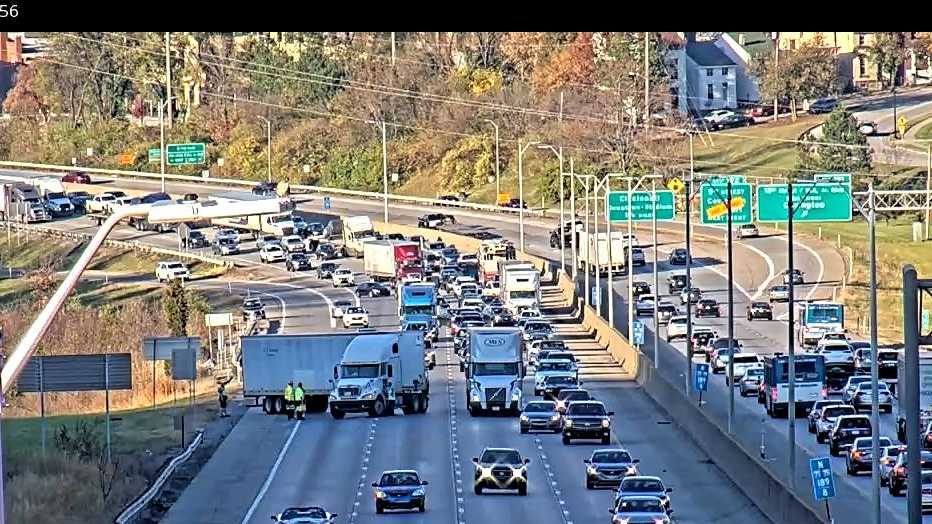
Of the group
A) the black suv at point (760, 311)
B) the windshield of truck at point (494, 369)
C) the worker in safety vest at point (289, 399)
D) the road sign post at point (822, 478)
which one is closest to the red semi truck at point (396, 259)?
the black suv at point (760, 311)

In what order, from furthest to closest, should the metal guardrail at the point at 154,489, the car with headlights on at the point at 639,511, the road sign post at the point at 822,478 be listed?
the metal guardrail at the point at 154,489, the car with headlights on at the point at 639,511, the road sign post at the point at 822,478

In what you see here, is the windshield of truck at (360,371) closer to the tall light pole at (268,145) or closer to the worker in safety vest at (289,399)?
the worker in safety vest at (289,399)

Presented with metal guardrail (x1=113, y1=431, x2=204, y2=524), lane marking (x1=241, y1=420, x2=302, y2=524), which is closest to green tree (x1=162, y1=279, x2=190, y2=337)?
lane marking (x1=241, y1=420, x2=302, y2=524)

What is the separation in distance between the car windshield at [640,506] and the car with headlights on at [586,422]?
17768 mm

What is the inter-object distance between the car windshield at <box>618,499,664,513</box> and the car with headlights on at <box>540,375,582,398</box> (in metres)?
29.7

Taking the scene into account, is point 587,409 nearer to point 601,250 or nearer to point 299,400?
point 299,400

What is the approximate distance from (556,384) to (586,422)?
40.4 ft

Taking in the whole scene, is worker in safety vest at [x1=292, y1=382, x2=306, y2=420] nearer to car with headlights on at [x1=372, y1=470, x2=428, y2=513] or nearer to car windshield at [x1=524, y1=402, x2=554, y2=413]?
car windshield at [x1=524, y1=402, x2=554, y2=413]

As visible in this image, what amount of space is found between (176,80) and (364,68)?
2070 cm

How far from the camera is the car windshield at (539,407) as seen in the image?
6103 cm

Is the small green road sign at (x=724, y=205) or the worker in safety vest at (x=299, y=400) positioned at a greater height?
the small green road sign at (x=724, y=205)

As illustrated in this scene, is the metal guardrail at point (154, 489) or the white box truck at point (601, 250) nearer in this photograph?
the metal guardrail at point (154, 489)
